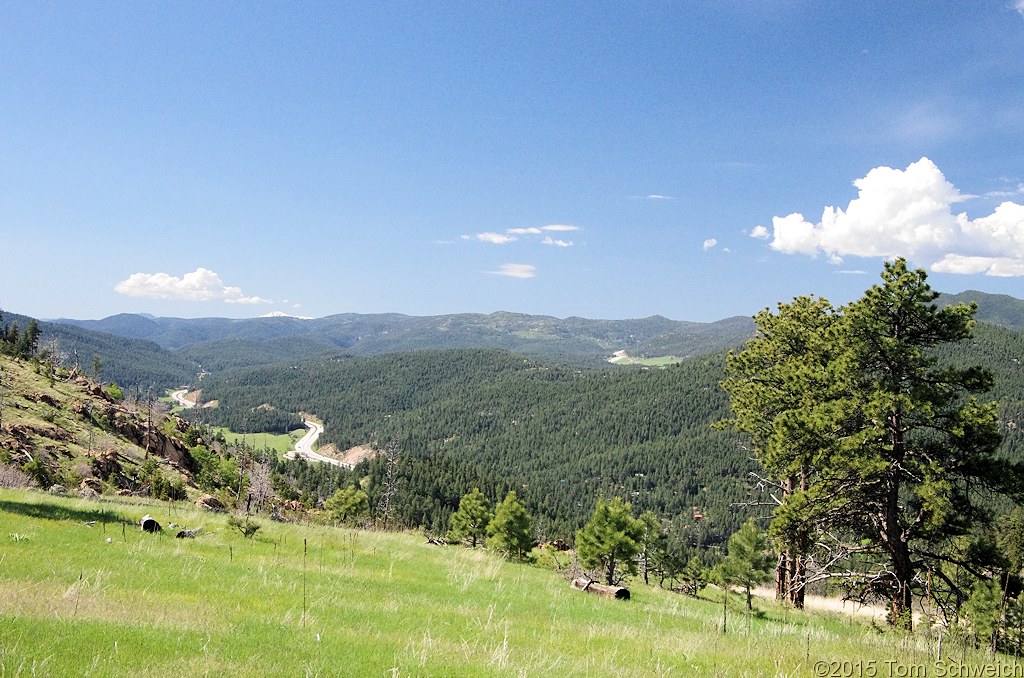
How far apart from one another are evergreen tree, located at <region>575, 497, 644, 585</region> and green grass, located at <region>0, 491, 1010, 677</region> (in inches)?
765

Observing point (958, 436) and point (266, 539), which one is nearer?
point (958, 436)

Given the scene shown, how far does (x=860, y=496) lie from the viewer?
1623cm

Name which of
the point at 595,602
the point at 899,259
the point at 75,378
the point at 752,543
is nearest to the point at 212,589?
the point at 595,602

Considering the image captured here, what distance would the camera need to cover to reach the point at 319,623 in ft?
29.5

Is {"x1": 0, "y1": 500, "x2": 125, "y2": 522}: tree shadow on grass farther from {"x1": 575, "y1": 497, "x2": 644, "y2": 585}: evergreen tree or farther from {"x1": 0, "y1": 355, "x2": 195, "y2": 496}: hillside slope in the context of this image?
{"x1": 575, "y1": 497, "x2": 644, "y2": 585}: evergreen tree

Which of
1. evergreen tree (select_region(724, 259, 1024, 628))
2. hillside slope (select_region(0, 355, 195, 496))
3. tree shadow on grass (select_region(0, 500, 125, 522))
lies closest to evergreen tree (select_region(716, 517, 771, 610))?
evergreen tree (select_region(724, 259, 1024, 628))

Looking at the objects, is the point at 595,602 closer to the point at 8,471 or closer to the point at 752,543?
the point at 752,543

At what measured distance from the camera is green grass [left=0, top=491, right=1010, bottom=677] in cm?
652

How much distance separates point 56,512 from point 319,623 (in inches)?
640

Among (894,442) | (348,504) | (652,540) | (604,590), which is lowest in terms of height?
(348,504)

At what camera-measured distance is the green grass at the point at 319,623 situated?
21.4ft

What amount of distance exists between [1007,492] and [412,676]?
664 inches

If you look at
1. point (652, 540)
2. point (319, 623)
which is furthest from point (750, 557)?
point (652, 540)

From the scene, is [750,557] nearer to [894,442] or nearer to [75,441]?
[894,442]
